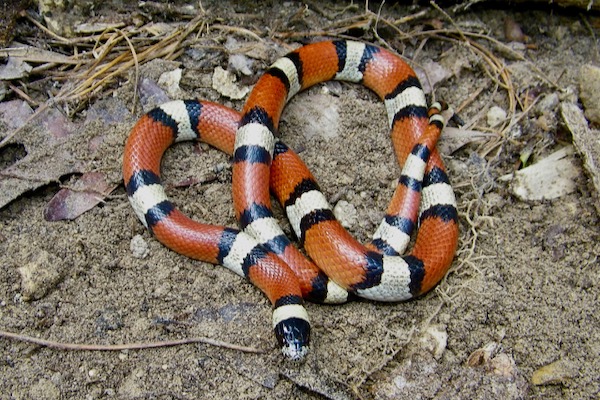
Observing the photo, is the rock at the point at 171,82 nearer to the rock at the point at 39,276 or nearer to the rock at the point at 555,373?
the rock at the point at 39,276

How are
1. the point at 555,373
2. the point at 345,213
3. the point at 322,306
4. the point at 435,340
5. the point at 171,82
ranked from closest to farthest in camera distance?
the point at 555,373 < the point at 435,340 < the point at 322,306 < the point at 345,213 < the point at 171,82

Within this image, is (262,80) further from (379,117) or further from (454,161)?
(454,161)

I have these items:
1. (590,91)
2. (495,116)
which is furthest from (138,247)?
(590,91)

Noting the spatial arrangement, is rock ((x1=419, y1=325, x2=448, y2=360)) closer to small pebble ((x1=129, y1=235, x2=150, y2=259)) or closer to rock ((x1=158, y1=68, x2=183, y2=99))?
small pebble ((x1=129, y1=235, x2=150, y2=259))

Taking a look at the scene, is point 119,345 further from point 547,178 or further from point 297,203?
point 547,178

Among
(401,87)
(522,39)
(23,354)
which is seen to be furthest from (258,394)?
(522,39)

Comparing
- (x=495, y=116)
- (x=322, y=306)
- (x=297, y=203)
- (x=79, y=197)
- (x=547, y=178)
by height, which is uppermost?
(x=495, y=116)

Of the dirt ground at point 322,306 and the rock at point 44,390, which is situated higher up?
the dirt ground at point 322,306

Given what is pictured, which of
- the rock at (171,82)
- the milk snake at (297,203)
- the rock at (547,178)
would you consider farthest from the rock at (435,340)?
the rock at (171,82)
